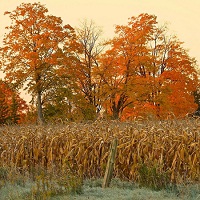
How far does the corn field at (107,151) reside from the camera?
28.8 feet

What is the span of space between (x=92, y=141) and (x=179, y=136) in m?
2.04

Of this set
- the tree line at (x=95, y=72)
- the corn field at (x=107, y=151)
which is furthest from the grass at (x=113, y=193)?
the tree line at (x=95, y=72)

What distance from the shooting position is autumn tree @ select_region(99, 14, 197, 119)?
3228 cm

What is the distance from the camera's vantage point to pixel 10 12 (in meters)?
33.8

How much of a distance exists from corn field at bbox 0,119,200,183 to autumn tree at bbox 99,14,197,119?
834 inches

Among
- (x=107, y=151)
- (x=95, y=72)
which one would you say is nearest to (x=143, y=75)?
(x=95, y=72)

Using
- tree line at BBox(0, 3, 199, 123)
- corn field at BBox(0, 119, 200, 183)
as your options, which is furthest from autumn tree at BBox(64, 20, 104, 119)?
corn field at BBox(0, 119, 200, 183)

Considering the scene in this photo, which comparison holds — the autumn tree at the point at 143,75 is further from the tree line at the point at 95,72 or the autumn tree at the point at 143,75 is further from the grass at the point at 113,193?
the grass at the point at 113,193

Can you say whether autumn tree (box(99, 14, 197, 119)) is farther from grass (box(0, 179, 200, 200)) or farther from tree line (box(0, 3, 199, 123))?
grass (box(0, 179, 200, 200))

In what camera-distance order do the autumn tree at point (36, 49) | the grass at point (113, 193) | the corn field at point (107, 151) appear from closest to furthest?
the grass at point (113, 193)
the corn field at point (107, 151)
the autumn tree at point (36, 49)

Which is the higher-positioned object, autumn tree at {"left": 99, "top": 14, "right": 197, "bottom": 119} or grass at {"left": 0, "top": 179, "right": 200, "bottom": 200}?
autumn tree at {"left": 99, "top": 14, "right": 197, "bottom": 119}

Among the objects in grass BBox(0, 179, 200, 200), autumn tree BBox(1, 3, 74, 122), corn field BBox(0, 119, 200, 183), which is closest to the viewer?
grass BBox(0, 179, 200, 200)

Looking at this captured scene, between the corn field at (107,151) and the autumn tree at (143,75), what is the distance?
2119cm

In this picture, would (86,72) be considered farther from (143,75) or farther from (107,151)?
(107,151)
